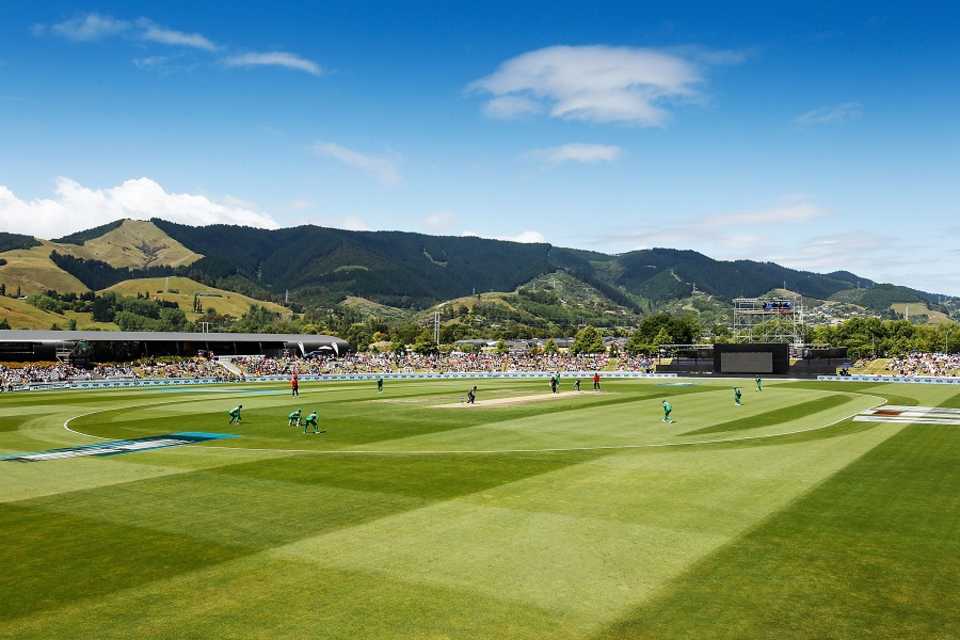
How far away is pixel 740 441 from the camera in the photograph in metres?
36.8

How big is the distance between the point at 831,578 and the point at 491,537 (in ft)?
26.5

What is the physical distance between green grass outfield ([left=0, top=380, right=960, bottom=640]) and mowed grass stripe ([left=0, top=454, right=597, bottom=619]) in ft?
0.31

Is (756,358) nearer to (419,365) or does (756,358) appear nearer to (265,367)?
(419,365)

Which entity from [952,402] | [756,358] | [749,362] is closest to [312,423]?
[952,402]

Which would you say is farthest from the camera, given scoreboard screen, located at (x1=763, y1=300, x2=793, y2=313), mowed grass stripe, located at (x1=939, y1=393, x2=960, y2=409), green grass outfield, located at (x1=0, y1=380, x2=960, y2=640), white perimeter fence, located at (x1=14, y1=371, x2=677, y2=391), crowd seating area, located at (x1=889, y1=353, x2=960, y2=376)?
scoreboard screen, located at (x1=763, y1=300, x2=793, y2=313)

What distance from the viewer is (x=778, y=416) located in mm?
49094

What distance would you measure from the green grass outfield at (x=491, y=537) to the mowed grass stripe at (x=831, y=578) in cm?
7

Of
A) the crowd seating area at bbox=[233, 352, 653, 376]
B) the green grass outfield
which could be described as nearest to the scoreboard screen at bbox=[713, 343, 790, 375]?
the crowd seating area at bbox=[233, 352, 653, 376]

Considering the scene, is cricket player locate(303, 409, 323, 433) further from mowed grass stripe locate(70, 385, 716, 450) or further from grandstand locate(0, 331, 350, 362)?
grandstand locate(0, 331, 350, 362)

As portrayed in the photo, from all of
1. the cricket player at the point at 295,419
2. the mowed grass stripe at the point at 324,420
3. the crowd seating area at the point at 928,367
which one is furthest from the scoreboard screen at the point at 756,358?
the cricket player at the point at 295,419

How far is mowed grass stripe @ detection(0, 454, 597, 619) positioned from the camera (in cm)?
1600

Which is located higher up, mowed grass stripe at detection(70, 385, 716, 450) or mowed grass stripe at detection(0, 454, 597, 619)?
mowed grass stripe at detection(0, 454, 597, 619)

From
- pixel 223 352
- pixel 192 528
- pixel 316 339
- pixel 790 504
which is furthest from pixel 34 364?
pixel 790 504

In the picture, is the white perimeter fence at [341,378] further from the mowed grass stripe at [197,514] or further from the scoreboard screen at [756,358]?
the mowed grass stripe at [197,514]
